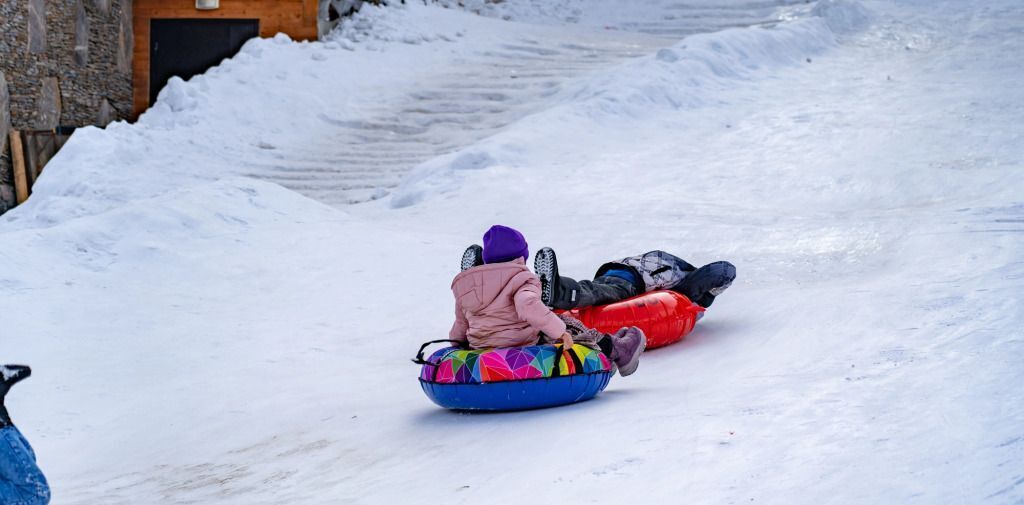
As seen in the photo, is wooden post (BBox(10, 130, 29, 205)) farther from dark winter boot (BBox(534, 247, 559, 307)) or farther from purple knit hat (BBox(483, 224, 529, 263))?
purple knit hat (BBox(483, 224, 529, 263))

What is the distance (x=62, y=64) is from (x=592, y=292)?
1029 centimetres

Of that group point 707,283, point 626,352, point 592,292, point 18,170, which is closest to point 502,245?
point 626,352

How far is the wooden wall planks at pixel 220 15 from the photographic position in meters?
16.2

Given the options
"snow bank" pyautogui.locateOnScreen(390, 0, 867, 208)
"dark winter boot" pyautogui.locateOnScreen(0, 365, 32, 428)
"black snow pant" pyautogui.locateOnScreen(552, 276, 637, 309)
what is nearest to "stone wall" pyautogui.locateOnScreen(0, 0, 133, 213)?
"snow bank" pyautogui.locateOnScreen(390, 0, 867, 208)

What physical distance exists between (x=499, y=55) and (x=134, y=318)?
9692 mm

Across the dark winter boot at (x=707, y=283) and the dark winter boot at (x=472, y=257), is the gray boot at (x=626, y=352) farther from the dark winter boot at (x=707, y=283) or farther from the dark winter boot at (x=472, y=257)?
the dark winter boot at (x=707, y=283)

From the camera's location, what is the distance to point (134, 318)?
7.85m

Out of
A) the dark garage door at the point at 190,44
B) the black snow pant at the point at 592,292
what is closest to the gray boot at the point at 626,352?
the black snow pant at the point at 592,292

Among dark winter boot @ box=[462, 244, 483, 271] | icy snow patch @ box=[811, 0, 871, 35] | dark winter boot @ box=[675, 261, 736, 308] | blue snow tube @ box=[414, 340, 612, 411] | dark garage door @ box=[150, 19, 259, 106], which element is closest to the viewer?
blue snow tube @ box=[414, 340, 612, 411]

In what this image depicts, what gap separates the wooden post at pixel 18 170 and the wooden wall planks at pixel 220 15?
2.77 m

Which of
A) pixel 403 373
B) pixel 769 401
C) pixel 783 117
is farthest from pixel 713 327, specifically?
pixel 783 117

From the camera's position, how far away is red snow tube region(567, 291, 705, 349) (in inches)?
264

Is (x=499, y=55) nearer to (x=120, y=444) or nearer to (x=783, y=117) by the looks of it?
(x=783, y=117)

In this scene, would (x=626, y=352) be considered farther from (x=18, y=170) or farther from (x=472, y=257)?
(x=18, y=170)
